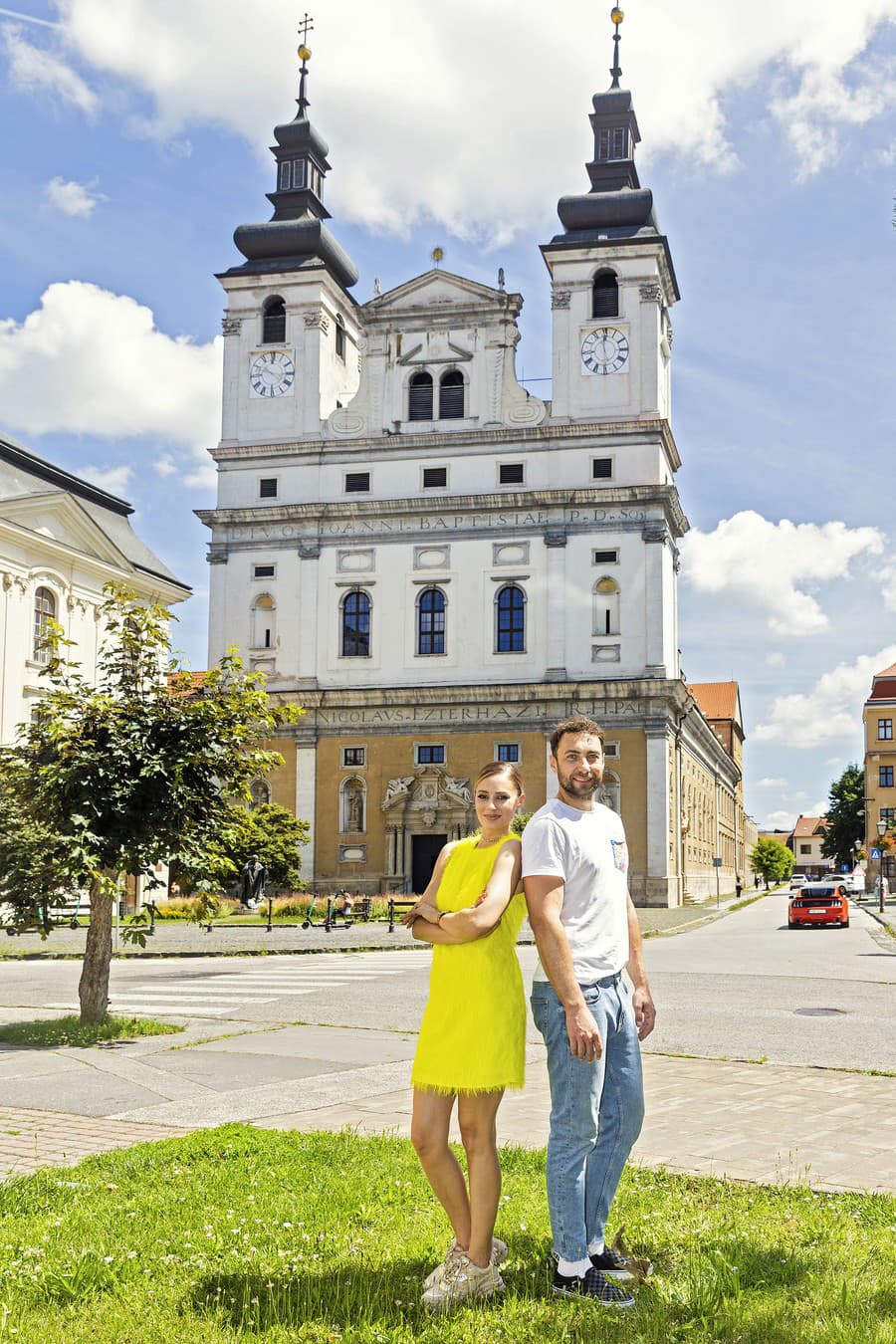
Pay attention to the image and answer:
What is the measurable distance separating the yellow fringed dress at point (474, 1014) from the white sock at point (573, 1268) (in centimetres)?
65

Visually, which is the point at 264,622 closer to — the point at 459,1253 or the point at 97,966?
the point at 97,966

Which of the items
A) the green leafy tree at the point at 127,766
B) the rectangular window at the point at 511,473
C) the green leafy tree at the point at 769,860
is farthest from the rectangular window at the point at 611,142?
the green leafy tree at the point at 769,860

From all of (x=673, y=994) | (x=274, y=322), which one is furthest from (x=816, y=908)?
(x=274, y=322)

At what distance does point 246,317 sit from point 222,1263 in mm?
55150

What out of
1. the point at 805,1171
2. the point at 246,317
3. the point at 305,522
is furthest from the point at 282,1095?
the point at 246,317

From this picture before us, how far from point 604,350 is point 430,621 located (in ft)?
42.1

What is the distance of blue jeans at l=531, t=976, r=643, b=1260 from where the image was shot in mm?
4898

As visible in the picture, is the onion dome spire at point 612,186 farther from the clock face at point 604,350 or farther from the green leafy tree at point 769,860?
the green leafy tree at point 769,860

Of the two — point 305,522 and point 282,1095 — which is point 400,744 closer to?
point 305,522

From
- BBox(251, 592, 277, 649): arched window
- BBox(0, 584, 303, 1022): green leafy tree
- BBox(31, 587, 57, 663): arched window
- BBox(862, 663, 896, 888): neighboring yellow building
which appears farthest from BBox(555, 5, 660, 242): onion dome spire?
BBox(862, 663, 896, 888): neighboring yellow building

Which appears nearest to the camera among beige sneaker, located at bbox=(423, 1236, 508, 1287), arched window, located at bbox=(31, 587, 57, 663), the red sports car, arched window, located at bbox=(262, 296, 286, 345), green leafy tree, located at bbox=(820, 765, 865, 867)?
beige sneaker, located at bbox=(423, 1236, 508, 1287)

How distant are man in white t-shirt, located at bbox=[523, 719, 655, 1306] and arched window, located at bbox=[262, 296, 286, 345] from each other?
5387 cm

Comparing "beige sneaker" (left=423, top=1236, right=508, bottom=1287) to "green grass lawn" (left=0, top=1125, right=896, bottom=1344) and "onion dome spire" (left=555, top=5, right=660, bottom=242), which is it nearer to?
"green grass lawn" (left=0, top=1125, right=896, bottom=1344)

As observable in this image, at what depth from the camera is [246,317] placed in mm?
56875
